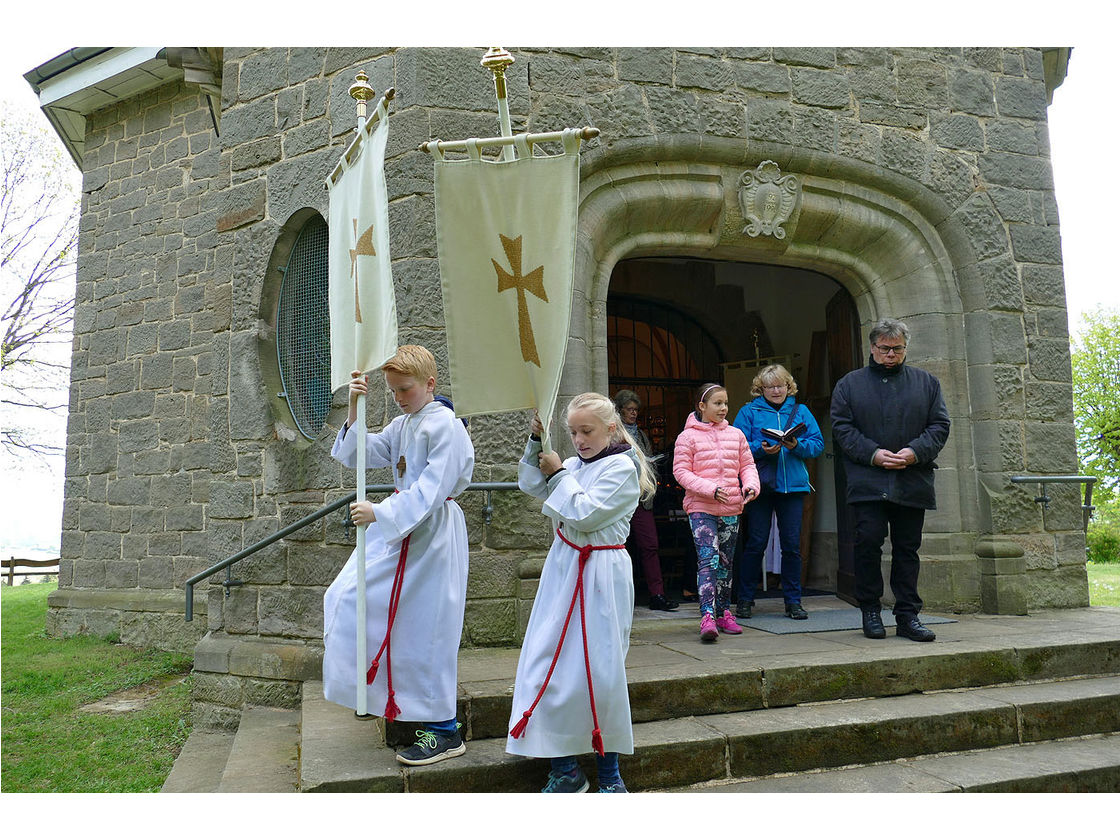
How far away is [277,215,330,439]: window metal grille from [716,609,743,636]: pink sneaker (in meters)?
2.79

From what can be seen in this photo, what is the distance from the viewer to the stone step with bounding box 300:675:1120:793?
10.2 ft

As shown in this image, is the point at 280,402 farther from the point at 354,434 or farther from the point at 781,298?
the point at 781,298

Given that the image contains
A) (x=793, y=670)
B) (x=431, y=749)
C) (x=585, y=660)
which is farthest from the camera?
(x=793, y=670)

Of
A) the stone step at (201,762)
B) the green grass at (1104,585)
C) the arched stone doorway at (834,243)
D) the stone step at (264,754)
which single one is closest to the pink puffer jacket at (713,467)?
the arched stone doorway at (834,243)

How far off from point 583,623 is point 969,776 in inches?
65.6

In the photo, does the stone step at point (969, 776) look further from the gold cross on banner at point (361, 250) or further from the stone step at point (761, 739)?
the gold cross on banner at point (361, 250)

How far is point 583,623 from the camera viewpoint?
9.74 feet

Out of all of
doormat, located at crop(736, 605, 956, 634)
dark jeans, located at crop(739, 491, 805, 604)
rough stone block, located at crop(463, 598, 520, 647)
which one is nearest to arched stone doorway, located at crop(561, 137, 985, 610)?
doormat, located at crop(736, 605, 956, 634)

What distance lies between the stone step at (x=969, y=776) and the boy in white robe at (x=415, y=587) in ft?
3.50

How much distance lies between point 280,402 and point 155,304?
4185 mm

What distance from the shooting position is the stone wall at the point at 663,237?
200 inches

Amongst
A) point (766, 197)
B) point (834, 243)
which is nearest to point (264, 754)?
point (766, 197)

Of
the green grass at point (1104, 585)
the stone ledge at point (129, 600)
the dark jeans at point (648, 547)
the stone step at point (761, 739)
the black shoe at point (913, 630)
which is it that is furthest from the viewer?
the green grass at point (1104, 585)

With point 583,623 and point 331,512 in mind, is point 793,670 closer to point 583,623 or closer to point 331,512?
point 583,623
